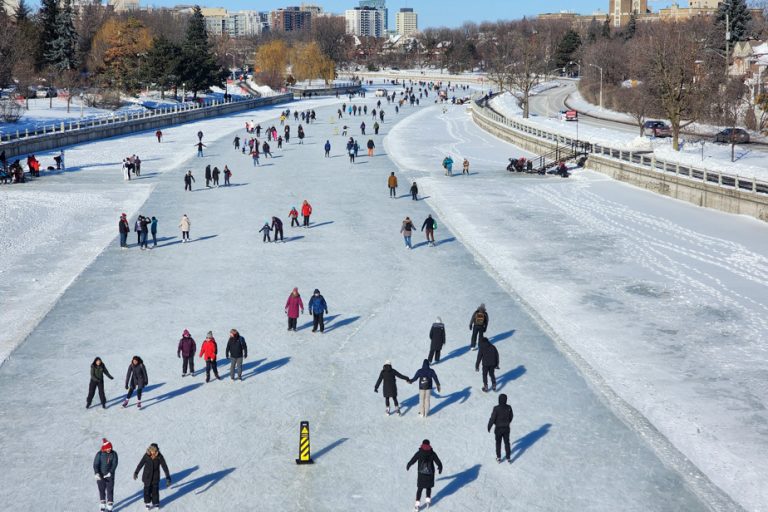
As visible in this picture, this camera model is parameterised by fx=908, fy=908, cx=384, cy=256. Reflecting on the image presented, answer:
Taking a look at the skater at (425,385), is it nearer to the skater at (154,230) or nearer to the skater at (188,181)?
the skater at (154,230)

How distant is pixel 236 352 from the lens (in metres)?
15.9

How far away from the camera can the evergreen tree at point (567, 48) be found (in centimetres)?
13800

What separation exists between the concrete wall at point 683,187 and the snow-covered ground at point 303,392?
22.7 feet

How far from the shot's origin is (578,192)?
38.2m

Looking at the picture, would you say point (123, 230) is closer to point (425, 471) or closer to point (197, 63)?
point (425, 471)

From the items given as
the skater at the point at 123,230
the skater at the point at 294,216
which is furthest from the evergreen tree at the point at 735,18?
the skater at the point at 123,230

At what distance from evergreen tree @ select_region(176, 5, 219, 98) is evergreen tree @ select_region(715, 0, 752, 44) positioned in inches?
1923

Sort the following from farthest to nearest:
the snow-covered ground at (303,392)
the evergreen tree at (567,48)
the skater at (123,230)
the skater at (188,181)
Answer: the evergreen tree at (567,48) → the skater at (188,181) → the skater at (123,230) → the snow-covered ground at (303,392)

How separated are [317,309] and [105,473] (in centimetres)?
776

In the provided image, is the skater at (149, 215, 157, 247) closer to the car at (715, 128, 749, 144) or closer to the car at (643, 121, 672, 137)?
the car at (715, 128, 749, 144)

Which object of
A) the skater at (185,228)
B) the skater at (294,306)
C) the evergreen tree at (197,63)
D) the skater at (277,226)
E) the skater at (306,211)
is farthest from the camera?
the evergreen tree at (197,63)

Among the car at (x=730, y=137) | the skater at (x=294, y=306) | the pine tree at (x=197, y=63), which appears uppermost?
the pine tree at (x=197, y=63)

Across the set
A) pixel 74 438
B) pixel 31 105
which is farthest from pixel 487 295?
pixel 31 105

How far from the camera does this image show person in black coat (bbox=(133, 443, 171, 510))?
449 inches
